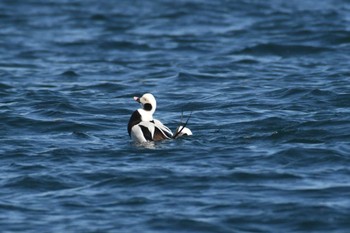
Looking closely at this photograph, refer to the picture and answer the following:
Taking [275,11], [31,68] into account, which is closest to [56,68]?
[31,68]

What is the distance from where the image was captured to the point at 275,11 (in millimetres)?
27828

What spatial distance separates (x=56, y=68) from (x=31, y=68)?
1.76 feet

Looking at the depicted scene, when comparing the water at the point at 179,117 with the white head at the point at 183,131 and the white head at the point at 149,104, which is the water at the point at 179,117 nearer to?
the white head at the point at 183,131

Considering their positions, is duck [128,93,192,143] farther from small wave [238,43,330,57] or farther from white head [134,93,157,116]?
small wave [238,43,330,57]

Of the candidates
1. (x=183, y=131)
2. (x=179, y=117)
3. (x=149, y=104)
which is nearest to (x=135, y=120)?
(x=149, y=104)

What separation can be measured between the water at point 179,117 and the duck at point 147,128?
152 millimetres

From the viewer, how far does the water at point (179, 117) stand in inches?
410

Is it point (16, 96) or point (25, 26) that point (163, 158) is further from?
point (25, 26)

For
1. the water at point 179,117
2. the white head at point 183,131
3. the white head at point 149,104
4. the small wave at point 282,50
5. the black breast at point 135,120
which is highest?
the white head at point 149,104

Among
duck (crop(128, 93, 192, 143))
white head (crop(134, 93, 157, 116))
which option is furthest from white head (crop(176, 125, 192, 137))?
white head (crop(134, 93, 157, 116))

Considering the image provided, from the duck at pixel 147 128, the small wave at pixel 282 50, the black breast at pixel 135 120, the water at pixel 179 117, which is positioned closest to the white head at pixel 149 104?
the duck at pixel 147 128

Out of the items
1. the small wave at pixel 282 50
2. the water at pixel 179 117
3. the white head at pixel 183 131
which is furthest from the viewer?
the small wave at pixel 282 50

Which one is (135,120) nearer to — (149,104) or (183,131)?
(149,104)

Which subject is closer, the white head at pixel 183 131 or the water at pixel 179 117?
the water at pixel 179 117
